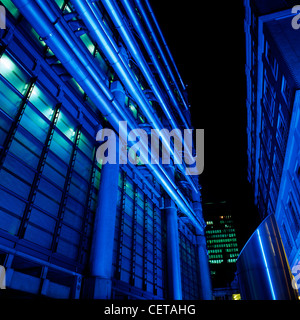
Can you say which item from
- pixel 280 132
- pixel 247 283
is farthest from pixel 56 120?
pixel 280 132

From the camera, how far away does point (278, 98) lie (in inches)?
816

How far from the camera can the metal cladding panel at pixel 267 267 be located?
6238 mm

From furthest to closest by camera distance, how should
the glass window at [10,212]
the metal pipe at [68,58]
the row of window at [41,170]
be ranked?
the metal pipe at [68,58] → the row of window at [41,170] → the glass window at [10,212]

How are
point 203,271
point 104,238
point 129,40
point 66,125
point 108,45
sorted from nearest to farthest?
point 104,238 → point 66,125 → point 108,45 → point 129,40 → point 203,271

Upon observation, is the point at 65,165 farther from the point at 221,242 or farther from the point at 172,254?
the point at 221,242

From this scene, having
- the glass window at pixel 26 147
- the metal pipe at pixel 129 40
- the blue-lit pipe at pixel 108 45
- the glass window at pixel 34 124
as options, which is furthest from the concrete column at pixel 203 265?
the glass window at pixel 26 147

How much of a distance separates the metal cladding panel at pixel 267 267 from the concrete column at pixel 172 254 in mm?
13591

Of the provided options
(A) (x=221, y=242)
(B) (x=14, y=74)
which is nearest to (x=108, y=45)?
(B) (x=14, y=74)

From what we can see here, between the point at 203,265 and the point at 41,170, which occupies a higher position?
the point at 203,265

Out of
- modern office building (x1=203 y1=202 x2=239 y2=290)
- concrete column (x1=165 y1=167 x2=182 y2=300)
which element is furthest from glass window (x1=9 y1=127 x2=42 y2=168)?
modern office building (x1=203 y1=202 x2=239 y2=290)

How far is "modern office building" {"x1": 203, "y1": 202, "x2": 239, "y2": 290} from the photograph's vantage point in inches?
5246

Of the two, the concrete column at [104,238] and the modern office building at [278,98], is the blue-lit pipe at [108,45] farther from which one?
the modern office building at [278,98]

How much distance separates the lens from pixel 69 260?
10.6 m

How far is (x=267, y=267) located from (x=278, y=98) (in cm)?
1791
